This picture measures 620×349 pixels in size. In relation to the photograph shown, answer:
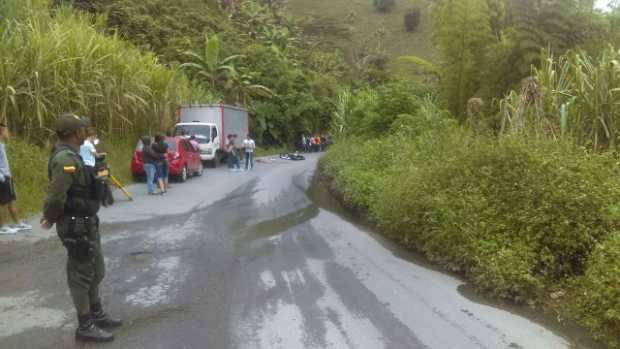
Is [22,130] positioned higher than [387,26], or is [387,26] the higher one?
[387,26]

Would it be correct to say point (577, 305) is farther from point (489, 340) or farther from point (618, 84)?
point (618, 84)

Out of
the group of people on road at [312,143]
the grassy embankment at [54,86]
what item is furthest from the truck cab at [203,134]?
the group of people on road at [312,143]

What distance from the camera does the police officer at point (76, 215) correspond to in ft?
15.1

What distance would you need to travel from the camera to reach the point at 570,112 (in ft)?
30.7

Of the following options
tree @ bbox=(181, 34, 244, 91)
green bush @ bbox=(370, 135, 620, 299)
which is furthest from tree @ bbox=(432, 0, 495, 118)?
tree @ bbox=(181, 34, 244, 91)

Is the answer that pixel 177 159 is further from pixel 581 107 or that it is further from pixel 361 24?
pixel 361 24

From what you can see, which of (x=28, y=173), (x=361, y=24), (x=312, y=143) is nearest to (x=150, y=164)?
(x=28, y=173)

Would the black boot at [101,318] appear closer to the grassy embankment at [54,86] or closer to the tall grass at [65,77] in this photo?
the grassy embankment at [54,86]

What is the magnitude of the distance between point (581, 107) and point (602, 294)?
4.96 meters

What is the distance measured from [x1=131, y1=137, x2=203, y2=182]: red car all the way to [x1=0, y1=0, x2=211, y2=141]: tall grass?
1.95m

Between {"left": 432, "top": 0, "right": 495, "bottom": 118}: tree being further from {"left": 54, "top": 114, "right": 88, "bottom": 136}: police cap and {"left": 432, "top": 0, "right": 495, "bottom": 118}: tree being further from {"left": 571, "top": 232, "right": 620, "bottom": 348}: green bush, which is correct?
{"left": 54, "top": 114, "right": 88, "bottom": 136}: police cap

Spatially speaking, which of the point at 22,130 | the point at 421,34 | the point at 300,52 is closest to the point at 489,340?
the point at 22,130

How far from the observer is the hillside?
265 feet

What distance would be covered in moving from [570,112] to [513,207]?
10.3 ft
